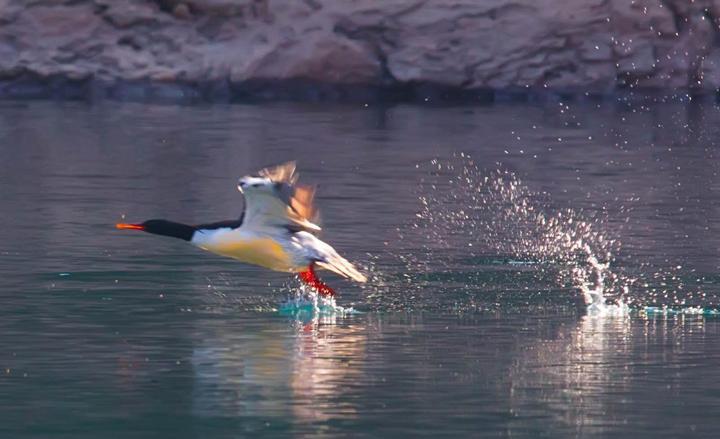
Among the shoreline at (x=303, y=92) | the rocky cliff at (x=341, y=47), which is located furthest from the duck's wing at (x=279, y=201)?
the rocky cliff at (x=341, y=47)

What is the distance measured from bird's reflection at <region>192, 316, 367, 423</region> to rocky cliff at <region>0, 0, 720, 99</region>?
753 inches

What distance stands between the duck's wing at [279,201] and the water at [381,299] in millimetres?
477

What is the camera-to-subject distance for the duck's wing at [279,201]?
10820mm

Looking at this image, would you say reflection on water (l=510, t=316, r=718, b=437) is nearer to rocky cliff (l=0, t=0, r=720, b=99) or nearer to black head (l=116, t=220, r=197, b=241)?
black head (l=116, t=220, r=197, b=241)

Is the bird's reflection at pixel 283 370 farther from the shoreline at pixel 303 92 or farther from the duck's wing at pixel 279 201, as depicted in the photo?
the shoreline at pixel 303 92

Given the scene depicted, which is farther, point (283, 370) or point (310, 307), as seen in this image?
point (310, 307)

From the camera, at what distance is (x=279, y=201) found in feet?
36.4

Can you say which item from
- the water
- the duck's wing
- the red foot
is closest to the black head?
the water

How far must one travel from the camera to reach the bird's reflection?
816 centimetres

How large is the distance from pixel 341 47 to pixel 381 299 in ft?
60.5

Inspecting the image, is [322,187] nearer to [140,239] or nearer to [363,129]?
[140,239]

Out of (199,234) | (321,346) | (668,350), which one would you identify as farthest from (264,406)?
(199,234)

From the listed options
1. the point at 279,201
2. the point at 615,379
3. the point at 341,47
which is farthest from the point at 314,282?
the point at 341,47

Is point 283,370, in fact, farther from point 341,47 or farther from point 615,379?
point 341,47
